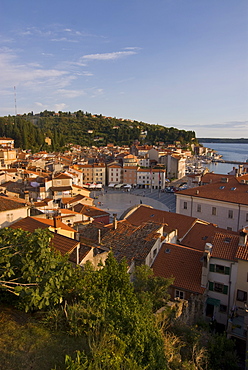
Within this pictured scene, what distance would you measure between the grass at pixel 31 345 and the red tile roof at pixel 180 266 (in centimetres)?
930

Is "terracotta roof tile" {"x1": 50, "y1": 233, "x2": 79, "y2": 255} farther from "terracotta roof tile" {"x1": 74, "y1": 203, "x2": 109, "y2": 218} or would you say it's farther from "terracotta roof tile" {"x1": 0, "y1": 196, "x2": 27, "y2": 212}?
"terracotta roof tile" {"x1": 74, "y1": 203, "x2": 109, "y2": 218}

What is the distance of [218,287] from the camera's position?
14.5 metres

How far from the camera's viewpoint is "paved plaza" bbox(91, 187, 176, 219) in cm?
4969

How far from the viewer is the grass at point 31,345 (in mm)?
5359

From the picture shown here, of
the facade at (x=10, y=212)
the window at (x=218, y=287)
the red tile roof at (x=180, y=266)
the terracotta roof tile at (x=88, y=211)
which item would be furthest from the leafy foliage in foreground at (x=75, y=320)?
the terracotta roof tile at (x=88, y=211)

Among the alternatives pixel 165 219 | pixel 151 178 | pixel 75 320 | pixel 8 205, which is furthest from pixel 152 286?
pixel 151 178

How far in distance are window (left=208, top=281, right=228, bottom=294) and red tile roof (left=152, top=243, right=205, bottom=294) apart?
76cm

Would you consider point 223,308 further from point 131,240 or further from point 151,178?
point 151,178

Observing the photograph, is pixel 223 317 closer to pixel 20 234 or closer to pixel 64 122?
pixel 20 234

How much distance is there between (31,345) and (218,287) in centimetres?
1127

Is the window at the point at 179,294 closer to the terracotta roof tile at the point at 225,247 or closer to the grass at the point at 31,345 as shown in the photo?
the terracotta roof tile at the point at 225,247

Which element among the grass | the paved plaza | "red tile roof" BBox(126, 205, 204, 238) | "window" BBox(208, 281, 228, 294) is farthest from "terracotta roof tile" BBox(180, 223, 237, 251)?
the paved plaza

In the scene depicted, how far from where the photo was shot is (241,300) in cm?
1416

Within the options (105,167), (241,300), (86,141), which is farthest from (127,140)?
(241,300)
